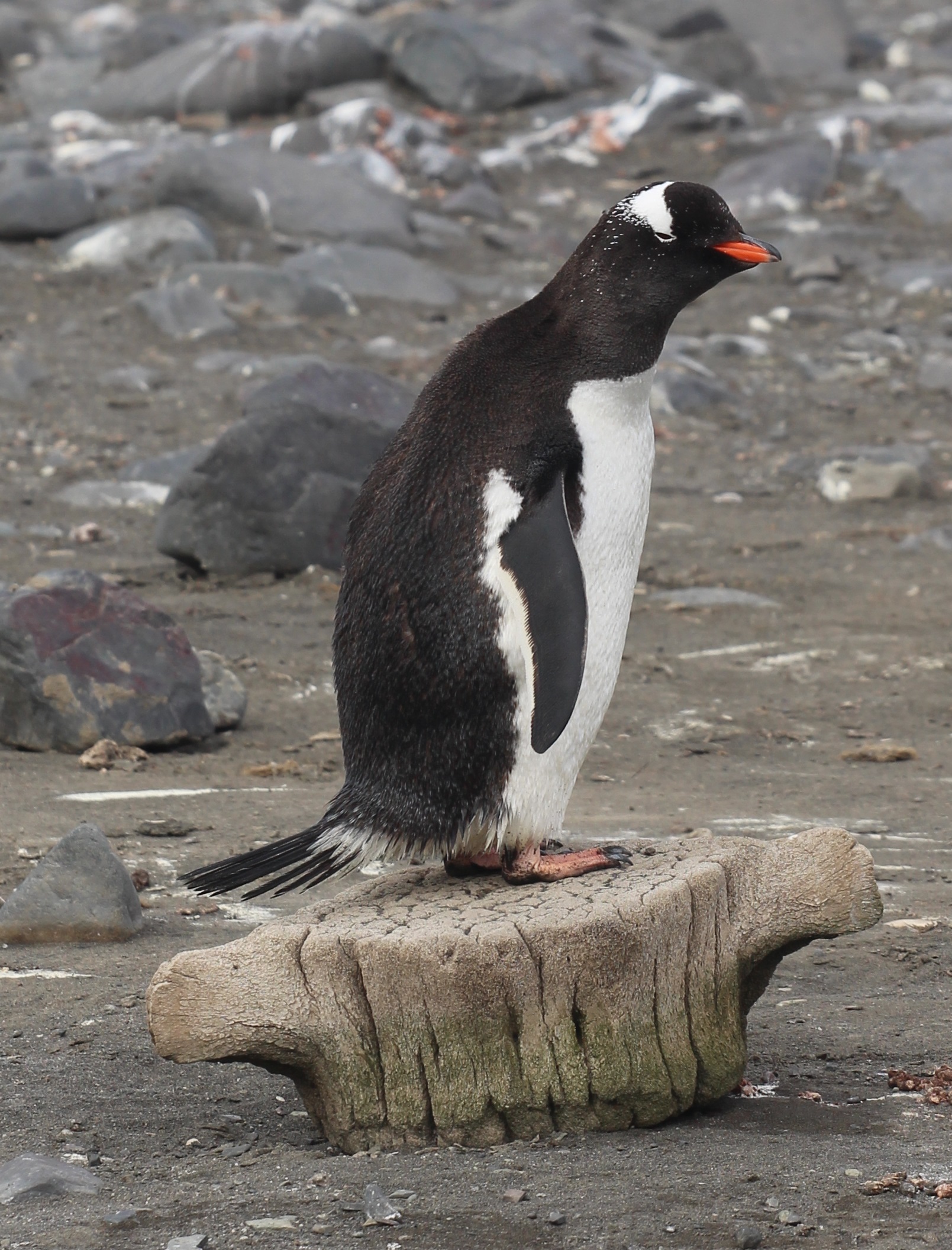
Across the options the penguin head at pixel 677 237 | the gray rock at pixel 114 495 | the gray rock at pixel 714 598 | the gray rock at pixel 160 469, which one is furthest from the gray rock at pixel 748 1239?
the gray rock at pixel 160 469

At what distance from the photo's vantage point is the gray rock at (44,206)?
11391mm

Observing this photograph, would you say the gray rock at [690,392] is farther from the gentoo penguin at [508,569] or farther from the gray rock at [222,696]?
the gentoo penguin at [508,569]

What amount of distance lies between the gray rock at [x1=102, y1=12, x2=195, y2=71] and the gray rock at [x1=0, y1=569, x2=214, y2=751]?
12498mm

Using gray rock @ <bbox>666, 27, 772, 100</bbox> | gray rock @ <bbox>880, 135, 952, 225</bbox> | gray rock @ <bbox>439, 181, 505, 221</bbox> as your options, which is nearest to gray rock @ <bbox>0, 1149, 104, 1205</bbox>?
gray rock @ <bbox>439, 181, 505, 221</bbox>

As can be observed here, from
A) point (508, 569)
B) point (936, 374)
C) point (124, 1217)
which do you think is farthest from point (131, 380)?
point (124, 1217)

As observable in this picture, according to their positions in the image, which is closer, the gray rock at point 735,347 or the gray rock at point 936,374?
the gray rock at point 936,374

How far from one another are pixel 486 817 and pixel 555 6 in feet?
49.8

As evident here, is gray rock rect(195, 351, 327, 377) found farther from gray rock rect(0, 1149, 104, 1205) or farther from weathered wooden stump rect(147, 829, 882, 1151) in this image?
gray rock rect(0, 1149, 104, 1205)

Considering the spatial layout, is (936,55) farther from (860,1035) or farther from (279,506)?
(860,1035)

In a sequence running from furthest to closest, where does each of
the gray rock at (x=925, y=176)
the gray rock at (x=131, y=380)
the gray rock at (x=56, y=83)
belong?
the gray rock at (x=56, y=83) → the gray rock at (x=925, y=176) → the gray rock at (x=131, y=380)

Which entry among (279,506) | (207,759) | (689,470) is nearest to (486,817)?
(207,759)

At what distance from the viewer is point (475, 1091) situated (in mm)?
3006

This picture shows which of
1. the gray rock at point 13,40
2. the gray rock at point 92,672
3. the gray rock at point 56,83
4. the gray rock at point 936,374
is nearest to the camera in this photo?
the gray rock at point 92,672

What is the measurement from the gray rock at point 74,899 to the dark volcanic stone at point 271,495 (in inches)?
137
